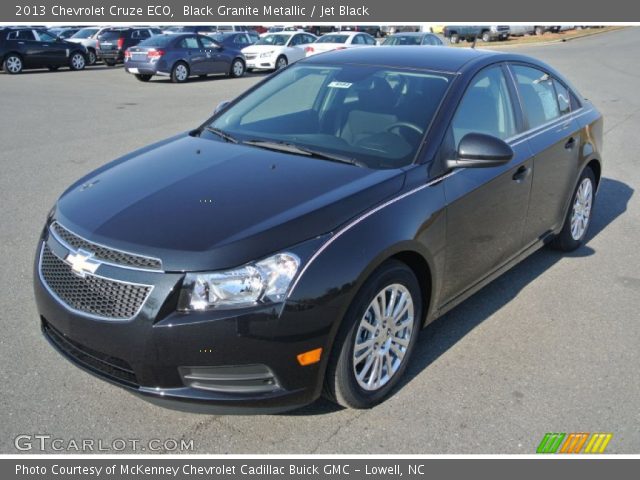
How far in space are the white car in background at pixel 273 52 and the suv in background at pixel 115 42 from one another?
598 cm

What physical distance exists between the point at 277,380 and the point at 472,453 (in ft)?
3.35

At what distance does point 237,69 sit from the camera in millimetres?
22609

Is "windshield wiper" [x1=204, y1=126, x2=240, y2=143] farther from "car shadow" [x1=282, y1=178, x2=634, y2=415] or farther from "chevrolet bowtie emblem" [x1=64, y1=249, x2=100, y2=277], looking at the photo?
"car shadow" [x1=282, y1=178, x2=634, y2=415]

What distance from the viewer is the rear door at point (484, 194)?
3.71 m

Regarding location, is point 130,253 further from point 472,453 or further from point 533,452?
point 533,452

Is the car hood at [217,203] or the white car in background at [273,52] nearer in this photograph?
the car hood at [217,203]

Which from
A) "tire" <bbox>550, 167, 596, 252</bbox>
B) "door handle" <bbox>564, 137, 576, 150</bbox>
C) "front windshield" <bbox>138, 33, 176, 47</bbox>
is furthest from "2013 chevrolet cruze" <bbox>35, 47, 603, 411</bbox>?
"front windshield" <bbox>138, 33, 176, 47</bbox>

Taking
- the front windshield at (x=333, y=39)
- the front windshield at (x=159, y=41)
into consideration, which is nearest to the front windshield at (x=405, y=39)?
the front windshield at (x=333, y=39)

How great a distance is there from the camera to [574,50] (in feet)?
107

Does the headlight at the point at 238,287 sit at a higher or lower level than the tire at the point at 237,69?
higher

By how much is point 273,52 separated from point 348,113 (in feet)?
67.0

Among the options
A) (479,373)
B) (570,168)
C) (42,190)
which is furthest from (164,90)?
(479,373)

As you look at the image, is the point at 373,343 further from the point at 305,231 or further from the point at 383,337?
the point at 305,231

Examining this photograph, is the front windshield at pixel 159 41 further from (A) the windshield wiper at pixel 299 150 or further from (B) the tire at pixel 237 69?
(A) the windshield wiper at pixel 299 150
